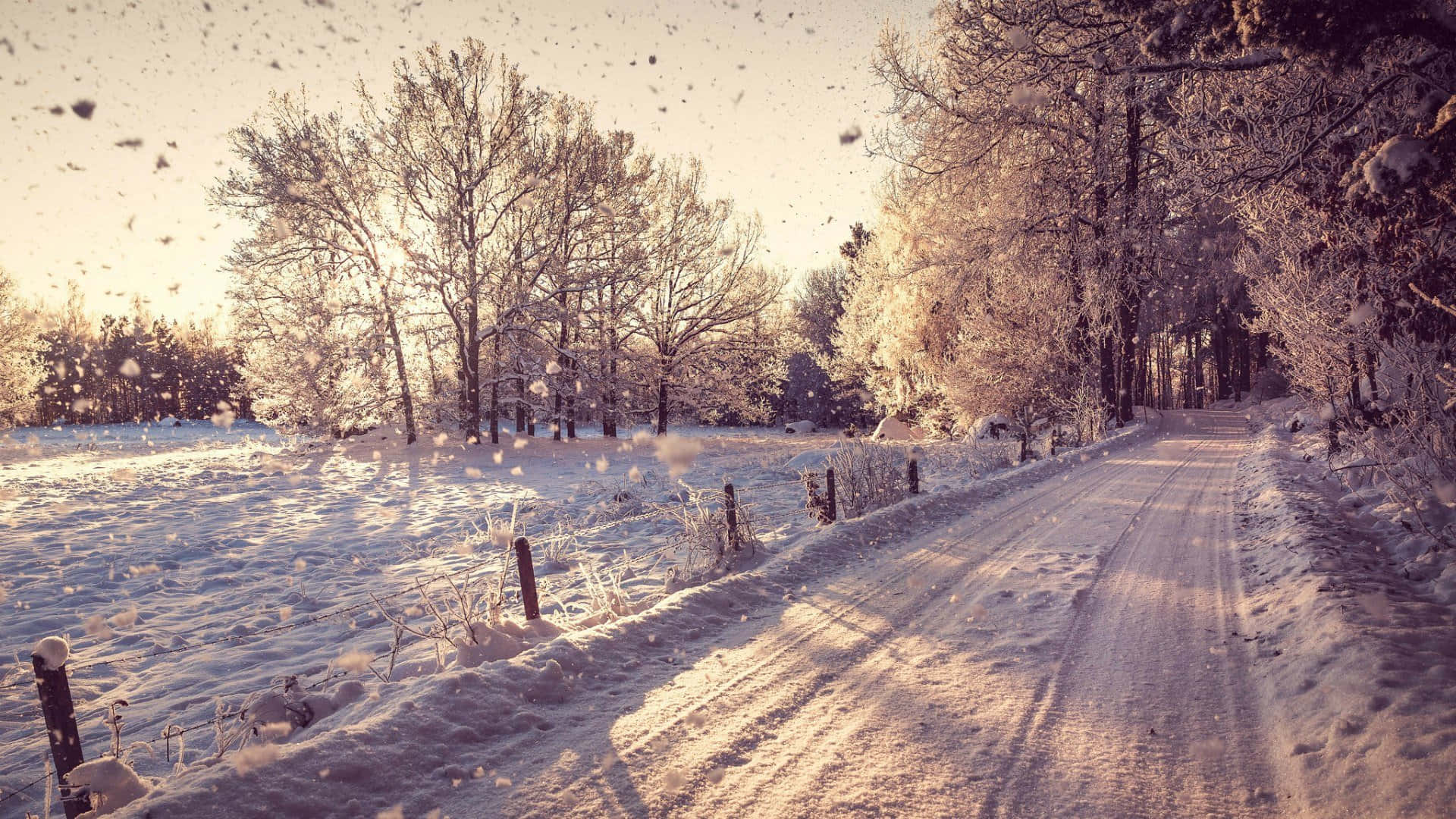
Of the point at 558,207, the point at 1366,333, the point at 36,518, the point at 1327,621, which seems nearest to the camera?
the point at 1327,621

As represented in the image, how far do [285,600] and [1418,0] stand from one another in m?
11.9

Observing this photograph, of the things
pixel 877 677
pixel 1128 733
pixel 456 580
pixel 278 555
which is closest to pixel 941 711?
pixel 877 677

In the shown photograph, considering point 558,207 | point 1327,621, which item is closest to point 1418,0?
point 1327,621

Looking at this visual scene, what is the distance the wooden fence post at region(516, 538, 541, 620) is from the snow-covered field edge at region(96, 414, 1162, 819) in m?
0.62

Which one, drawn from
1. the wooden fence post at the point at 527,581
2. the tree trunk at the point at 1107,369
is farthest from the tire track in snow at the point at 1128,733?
the tree trunk at the point at 1107,369

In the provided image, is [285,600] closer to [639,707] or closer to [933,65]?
[639,707]

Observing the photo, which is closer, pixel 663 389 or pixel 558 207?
pixel 558 207

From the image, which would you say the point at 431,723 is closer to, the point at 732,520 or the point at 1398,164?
the point at 732,520

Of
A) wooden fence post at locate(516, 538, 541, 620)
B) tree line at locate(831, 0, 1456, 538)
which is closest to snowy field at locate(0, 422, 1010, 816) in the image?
wooden fence post at locate(516, 538, 541, 620)

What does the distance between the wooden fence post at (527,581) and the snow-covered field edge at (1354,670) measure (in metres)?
4.94

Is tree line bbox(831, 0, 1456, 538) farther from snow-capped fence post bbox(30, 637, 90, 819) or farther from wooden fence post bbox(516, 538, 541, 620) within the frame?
snow-capped fence post bbox(30, 637, 90, 819)

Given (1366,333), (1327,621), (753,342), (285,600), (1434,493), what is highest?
(753,342)

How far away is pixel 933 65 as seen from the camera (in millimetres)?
19125

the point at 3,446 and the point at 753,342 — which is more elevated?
the point at 753,342
